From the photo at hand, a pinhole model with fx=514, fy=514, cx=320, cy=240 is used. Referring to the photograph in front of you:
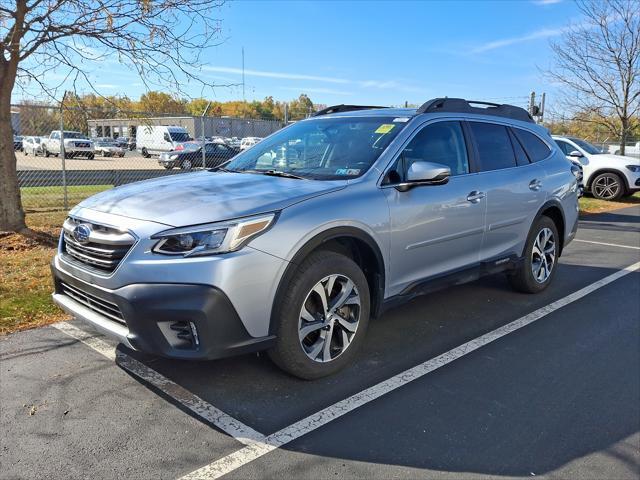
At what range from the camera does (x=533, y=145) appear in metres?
5.47

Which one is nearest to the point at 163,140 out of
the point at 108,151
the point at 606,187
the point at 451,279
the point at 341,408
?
the point at 108,151

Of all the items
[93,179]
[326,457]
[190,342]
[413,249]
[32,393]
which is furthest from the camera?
[93,179]

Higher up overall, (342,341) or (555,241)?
(555,241)

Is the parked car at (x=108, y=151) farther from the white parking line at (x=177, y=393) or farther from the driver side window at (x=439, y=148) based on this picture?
the driver side window at (x=439, y=148)

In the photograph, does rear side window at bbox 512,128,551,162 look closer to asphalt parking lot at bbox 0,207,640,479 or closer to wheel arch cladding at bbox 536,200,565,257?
wheel arch cladding at bbox 536,200,565,257

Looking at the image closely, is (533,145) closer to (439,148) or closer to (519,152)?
(519,152)

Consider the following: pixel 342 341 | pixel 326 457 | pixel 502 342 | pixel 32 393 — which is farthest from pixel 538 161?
pixel 32 393

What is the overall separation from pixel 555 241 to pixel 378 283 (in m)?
2.95

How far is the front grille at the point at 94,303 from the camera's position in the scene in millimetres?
2998

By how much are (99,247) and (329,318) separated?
4.94 feet

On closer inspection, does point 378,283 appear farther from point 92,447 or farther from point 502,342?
point 92,447

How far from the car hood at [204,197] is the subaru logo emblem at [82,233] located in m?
0.15

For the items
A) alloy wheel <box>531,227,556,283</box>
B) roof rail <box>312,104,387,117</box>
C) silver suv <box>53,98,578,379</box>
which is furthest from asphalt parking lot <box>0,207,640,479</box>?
roof rail <box>312,104,387,117</box>

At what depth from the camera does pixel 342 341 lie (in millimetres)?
3527
